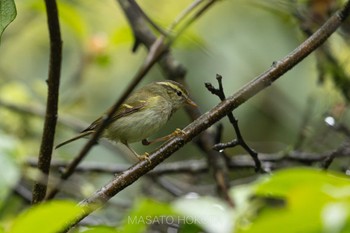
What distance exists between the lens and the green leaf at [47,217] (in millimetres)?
1104

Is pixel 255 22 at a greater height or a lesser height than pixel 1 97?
greater

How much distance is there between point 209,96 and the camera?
19.3 feet

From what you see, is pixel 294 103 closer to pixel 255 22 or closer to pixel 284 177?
pixel 255 22

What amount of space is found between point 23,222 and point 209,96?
479cm

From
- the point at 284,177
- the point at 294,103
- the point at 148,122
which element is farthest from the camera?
the point at 294,103

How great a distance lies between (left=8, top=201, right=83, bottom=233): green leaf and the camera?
43.4 inches

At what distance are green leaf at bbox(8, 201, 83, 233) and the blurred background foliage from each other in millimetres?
2806

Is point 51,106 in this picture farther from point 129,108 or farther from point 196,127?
point 129,108

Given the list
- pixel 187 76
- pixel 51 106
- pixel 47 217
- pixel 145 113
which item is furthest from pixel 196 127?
pixel 187 76

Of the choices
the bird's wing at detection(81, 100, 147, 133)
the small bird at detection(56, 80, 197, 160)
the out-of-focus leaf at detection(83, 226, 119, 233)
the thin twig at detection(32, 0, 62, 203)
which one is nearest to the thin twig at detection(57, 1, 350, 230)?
the thin twig at detection(32, 0, 62, 203)

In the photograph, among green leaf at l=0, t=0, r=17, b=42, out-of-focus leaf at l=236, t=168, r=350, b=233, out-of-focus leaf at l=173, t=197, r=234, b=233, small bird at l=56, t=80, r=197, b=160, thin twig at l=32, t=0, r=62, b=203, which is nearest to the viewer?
out-of-focus leaf at l=236, t=168, r=350, b=233

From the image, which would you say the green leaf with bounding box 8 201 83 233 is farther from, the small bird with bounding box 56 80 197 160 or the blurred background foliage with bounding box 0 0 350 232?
the blurred background foliage with bounding box 0 0 350 232

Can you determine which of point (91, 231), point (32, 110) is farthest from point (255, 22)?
point (91, 231)

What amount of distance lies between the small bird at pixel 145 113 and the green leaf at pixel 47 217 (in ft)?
8.65
